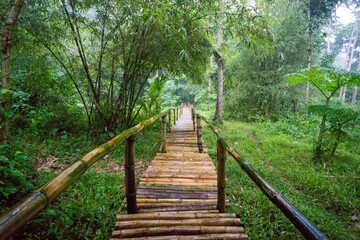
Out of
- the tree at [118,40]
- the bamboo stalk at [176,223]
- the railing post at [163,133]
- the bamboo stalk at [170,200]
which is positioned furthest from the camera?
the railing post at [163,133]

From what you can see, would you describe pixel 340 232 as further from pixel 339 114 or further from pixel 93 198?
pixel 93 198

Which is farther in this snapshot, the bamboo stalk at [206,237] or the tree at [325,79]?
the tree at [325,79]

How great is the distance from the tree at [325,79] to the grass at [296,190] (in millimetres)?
599

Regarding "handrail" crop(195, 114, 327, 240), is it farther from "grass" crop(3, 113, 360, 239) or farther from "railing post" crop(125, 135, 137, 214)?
"grass" crop(3, 113, 360, 239)

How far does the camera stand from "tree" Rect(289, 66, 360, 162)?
14.2 feet

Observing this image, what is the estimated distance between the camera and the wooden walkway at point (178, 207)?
5.68 feet

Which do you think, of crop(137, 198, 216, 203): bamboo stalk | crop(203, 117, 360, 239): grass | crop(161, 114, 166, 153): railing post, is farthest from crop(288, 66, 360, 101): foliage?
crop(137, 198, 216, 203): bamboo stalk

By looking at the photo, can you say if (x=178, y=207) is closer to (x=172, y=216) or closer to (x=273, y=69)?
(x=172, y=216)

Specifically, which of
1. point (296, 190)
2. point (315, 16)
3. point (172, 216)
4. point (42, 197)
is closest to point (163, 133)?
point (172, 216)

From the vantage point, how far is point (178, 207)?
228cm

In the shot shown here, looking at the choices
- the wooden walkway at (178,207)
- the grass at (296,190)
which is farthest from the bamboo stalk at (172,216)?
the grass at (296,190)

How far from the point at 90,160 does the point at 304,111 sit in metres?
12.4

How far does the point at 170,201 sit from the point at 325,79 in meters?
4.81

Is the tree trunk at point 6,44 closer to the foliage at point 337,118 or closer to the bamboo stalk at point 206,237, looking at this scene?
the bamboo stalk at point 206,237
